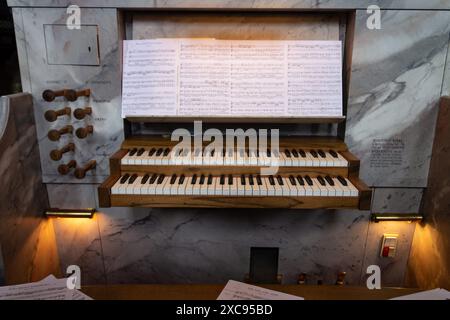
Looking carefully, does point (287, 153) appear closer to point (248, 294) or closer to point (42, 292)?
point (248, 294)

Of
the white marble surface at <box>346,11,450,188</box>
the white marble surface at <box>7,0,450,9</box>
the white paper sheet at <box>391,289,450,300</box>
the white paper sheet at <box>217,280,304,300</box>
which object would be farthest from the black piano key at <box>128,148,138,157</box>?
the white paper sheet at <box>391,289,450,300</box>

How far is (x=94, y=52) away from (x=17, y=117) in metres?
0.59

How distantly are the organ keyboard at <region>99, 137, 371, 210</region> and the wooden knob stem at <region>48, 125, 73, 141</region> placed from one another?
0.35 m

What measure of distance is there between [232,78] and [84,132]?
3.19 ft

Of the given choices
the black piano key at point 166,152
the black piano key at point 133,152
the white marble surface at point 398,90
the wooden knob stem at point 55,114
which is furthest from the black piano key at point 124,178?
the white marble surface at point 398,90

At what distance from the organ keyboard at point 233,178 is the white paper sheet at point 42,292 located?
0.47 metres

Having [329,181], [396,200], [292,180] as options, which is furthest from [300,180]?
[396,200]

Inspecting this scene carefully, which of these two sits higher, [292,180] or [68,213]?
[292,180]

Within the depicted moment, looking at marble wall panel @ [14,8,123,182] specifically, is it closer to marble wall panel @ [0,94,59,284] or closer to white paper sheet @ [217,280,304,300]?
marble wall panel @ [0,94,59,284]

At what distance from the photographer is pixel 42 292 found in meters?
1.28
